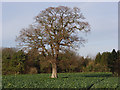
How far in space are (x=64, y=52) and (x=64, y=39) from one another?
198cm

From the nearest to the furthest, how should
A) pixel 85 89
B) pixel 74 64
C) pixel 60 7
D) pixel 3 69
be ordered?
pixel 85 89, pixel 60 7, pixel 3 69, pixel 74 64

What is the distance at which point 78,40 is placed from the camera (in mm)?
28969

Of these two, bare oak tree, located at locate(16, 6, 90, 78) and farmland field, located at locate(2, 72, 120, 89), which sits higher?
bare oak tree, located at locate(16, 6, 90, 78)

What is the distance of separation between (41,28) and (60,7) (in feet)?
13.3

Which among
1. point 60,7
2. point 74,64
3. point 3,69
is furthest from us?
point 74,64

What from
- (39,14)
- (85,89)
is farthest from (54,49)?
(85,89)

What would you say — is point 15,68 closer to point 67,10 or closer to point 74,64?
point 74,64

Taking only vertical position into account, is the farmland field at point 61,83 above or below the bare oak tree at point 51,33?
below

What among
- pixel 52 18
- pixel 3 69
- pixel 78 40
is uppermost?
pixel 52 18

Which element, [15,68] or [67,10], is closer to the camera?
[67,10]

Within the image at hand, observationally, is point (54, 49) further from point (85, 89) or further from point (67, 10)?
point (85, 89)

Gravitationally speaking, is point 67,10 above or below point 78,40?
above

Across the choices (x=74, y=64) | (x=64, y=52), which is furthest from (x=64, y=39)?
(x=74, y=64)

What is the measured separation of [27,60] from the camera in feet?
160
